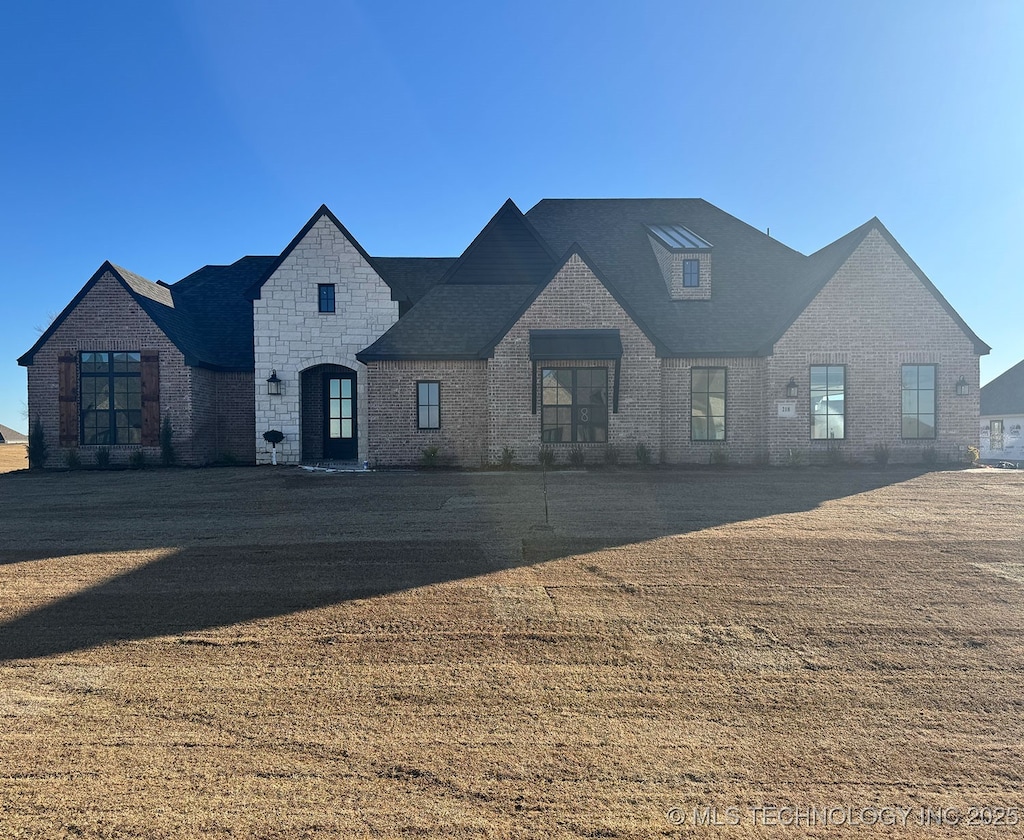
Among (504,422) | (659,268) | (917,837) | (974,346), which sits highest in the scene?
(659,268)

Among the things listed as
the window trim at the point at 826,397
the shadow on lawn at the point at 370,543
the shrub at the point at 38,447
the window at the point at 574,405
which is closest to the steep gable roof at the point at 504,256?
the window at the point at 574,405

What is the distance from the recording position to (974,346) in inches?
640

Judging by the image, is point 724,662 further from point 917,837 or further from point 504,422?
point 504,422

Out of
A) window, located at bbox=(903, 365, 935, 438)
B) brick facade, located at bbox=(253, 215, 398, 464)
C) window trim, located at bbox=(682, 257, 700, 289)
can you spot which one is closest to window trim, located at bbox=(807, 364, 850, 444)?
window, located at bbox=(903, 365, 935, 438)

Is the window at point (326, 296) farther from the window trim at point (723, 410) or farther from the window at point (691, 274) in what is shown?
the window trim at point (723, 410)

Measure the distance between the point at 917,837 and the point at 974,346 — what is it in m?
18.7

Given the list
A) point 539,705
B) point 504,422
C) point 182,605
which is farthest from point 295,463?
point 539,705

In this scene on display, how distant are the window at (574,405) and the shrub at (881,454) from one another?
806cm

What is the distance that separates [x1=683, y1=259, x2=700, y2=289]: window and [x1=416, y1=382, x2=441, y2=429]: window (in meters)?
9.08

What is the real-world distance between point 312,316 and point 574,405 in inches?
376

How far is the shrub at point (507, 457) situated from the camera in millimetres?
15873

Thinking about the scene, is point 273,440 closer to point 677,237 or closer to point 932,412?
point 677,237

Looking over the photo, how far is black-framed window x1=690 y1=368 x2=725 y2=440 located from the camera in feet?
54.5

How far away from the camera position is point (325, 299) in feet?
61.0
